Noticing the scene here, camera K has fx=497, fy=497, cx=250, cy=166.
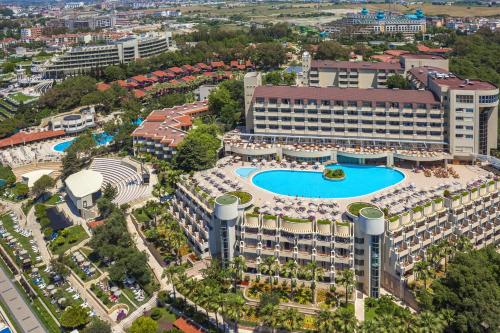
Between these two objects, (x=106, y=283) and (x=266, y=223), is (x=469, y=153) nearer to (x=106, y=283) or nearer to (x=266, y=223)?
(x=266, y=223)

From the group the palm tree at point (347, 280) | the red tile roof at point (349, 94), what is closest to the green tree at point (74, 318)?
the palm tree at point (347, 280)

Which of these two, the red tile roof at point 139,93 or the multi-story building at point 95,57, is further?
the multi-story building at point 95,57

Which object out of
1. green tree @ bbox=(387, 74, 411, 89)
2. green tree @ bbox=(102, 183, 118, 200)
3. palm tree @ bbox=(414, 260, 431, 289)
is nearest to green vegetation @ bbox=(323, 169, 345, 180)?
palm tree @ bbox=(414, 260, 431, 289)

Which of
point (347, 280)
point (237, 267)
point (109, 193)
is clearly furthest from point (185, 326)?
point (109, 193)

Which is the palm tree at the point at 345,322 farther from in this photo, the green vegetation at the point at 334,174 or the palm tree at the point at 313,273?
the green vegetation at the point at 334,174

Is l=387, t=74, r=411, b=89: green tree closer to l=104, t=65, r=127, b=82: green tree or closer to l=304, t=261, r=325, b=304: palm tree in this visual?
l=304, t=261, r=325, b=304: palm tree

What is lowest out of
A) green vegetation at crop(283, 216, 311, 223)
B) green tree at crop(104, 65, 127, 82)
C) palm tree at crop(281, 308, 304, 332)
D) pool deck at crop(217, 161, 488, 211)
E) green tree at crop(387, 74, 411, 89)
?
palm tree at crop(281, 308, 304, 332)
